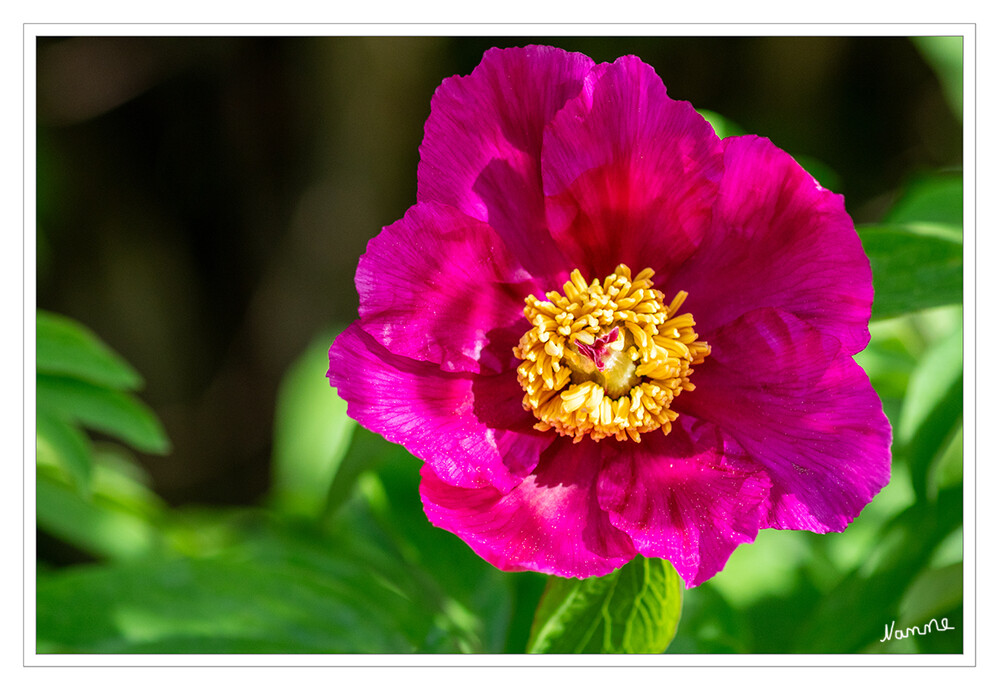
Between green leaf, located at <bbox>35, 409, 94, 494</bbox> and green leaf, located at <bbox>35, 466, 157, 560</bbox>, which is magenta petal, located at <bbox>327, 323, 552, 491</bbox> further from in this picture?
green leaf, located at <bbox>35, 466, 157, 560</bbox>

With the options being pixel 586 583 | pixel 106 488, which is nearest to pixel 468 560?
pixel 586 583

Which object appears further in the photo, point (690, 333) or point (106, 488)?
point (106, 488)

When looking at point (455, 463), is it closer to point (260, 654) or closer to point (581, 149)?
point (581, 149)

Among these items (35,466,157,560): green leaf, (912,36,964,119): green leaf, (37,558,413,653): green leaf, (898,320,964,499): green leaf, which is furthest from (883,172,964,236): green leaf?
(35,466,157,560): green leaf

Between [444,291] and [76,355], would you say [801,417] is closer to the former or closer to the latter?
[444,291]
